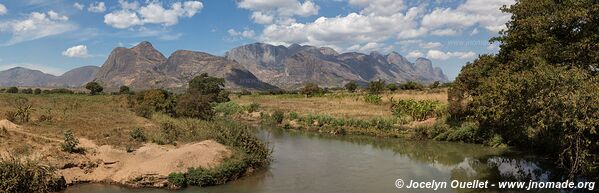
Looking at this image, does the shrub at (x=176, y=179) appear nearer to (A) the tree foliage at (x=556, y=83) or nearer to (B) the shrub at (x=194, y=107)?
(A) the tree foliage at (x=556, y=83)

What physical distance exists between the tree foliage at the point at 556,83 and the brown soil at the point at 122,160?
41.8ft

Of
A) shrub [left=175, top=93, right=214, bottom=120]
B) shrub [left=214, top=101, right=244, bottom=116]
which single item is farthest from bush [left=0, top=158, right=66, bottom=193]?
shrub [left=214, top=101, right=244, bottom=116]

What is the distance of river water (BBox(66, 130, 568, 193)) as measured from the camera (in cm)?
2059

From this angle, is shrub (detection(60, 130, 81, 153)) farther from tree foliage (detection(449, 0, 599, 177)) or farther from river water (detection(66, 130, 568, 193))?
tree foliage (detection(449, 0, 599, 177))

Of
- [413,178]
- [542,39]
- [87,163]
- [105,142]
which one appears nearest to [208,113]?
[105,142]

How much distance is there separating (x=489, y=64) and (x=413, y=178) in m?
11.8

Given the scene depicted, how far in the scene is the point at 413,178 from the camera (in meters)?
22.9

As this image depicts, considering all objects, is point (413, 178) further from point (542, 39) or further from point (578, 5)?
point (578, 5)

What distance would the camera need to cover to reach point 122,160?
21.8m

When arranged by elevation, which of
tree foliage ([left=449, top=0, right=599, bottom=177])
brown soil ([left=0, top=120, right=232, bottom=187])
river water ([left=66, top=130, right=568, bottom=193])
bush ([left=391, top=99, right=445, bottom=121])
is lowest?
river water ([left=66, top=130, right=568, bottom=193])

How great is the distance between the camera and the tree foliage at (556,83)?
14656 mm

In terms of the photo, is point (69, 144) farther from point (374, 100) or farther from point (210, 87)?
point (210, 87)

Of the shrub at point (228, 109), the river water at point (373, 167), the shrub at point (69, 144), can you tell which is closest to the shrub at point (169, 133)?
the shrub at point (69, 144)

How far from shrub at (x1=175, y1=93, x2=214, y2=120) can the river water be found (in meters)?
8.94
